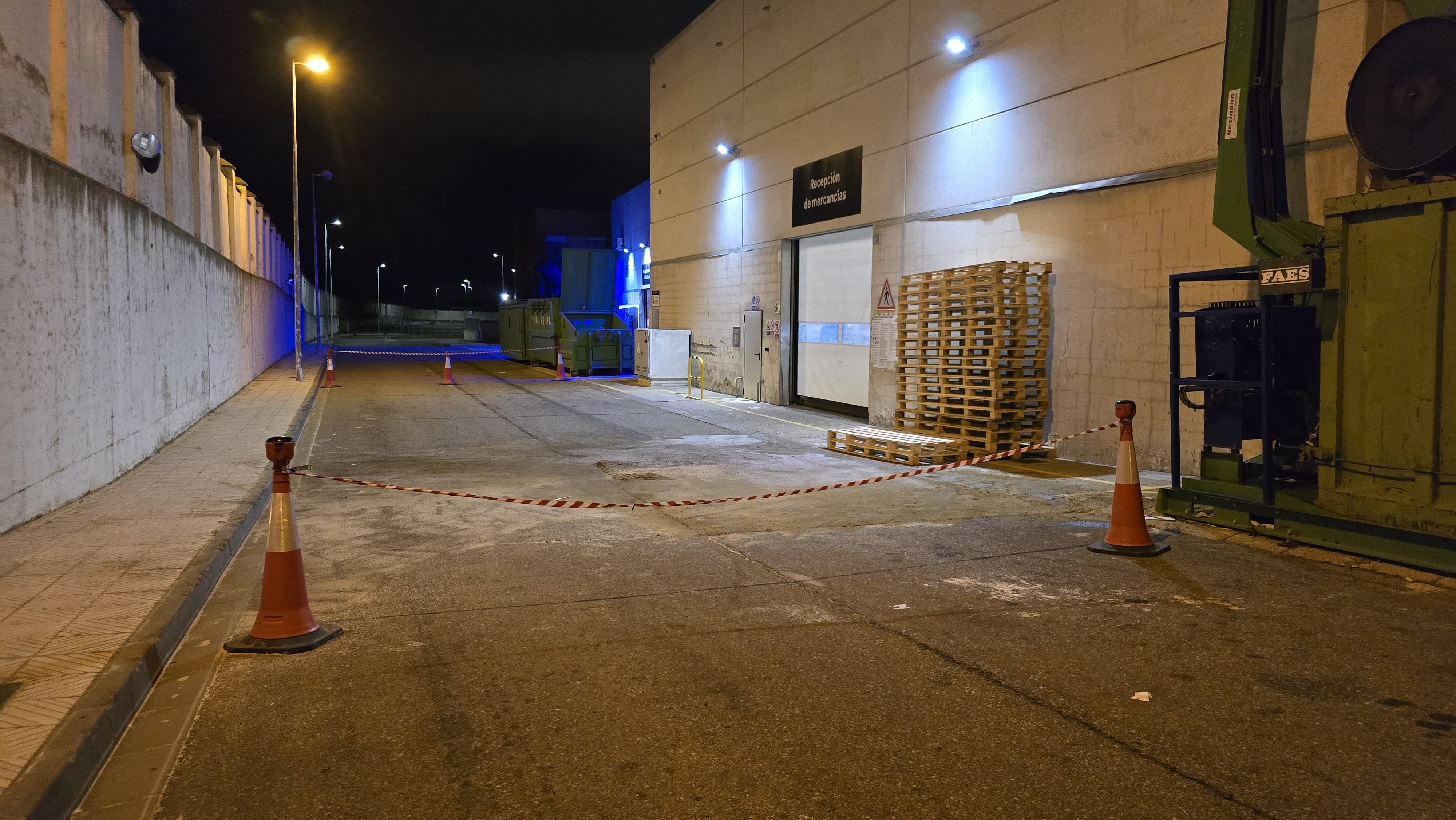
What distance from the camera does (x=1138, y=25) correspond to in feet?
39.2

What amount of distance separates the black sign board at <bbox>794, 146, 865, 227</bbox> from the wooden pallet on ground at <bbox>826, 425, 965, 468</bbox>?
6.08 metres

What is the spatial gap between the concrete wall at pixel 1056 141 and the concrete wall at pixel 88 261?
11749 millimetres

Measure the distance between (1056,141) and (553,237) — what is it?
7760 cm

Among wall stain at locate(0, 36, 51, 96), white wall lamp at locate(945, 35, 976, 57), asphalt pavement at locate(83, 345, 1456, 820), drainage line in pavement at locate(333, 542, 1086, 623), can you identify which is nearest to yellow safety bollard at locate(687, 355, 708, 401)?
white wall lamp at locate(945, 35, 976, 57)

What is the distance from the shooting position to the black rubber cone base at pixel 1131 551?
7.55 meters

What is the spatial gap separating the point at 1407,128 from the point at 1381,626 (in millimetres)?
4348

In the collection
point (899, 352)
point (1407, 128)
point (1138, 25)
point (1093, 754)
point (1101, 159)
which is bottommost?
point (1093, 754)

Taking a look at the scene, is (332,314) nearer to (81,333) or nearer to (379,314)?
(379,314)

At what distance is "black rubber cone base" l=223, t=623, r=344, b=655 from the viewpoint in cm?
529

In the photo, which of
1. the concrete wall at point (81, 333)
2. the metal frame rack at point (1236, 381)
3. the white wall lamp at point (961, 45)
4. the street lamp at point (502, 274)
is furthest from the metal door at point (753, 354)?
the street lamp at point (502, 274)

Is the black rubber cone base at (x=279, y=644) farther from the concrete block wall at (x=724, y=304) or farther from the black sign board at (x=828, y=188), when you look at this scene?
the concrete block wall at (x=724, y=304)

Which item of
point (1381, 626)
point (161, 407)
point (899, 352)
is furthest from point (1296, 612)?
point (161, 407)

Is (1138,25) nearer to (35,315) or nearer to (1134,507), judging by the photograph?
(1134,507)

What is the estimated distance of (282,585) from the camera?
17.9 feet
